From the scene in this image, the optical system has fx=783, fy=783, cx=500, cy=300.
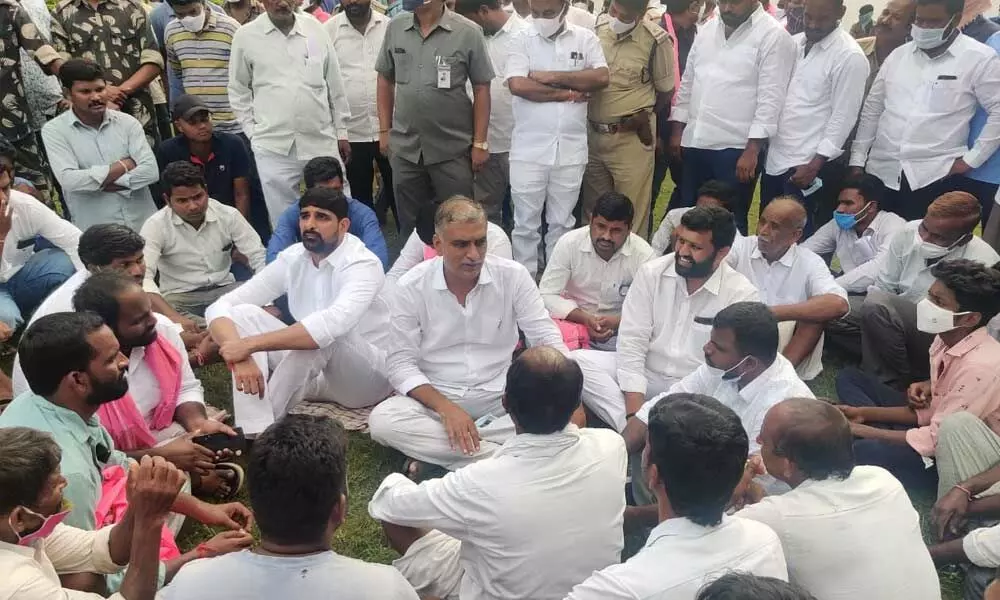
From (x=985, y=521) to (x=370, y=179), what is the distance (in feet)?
17.6

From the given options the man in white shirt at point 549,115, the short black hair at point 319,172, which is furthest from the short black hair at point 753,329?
the short black hair at point 319,172

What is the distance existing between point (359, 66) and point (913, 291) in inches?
182

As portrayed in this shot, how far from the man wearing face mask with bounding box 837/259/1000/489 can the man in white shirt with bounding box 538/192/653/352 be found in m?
1.58

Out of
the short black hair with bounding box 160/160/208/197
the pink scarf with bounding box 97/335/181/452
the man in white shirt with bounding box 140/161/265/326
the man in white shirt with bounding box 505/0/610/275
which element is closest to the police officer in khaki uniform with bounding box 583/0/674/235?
the man in white shirt with bounding box 505/0/610/275

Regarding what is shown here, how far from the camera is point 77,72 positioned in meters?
5.32

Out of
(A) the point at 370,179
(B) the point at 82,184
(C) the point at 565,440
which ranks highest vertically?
(C) the point at 565,440

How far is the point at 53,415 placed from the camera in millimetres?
2768

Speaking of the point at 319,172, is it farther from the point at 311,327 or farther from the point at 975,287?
the point at 975,287

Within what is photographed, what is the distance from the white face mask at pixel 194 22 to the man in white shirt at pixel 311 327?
2708 mm

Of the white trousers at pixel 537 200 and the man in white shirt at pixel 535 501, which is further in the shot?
the white trousers at pixel 537 200

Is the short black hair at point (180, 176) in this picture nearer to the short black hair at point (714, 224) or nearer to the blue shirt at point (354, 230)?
the blue shirt at point (354, 230)

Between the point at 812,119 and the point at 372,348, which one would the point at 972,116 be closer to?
the point at 812,119

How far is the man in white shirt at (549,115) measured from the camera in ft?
18.6

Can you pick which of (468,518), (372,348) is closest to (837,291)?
(372,348)
